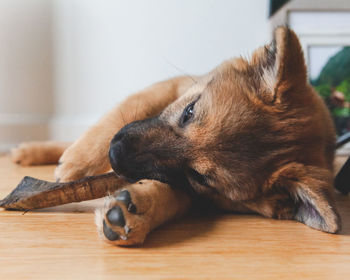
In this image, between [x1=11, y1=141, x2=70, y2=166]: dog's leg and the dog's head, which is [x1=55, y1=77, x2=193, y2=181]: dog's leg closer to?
the dog's head

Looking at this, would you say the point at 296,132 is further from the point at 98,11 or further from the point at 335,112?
the point at 98,11

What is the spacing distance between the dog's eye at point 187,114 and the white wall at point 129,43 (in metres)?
2.56

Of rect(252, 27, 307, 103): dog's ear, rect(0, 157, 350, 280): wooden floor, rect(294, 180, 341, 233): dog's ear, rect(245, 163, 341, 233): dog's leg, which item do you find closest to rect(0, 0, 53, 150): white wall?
rect(0, 157, 350, 280): wooden floor

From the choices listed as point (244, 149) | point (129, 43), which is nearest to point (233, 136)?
point (244, 149)

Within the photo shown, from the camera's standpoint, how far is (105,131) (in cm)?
187

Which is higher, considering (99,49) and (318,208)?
(318,208)

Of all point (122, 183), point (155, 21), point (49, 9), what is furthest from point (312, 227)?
point (49, 9)

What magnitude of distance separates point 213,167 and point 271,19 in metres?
2.93

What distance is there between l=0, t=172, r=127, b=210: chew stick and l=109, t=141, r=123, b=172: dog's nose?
67mm

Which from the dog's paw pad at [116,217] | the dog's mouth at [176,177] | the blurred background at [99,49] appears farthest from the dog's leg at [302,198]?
the blurred background at [99,49]

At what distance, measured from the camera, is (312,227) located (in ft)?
4.69

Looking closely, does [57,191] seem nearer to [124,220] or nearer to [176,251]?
[124,220]

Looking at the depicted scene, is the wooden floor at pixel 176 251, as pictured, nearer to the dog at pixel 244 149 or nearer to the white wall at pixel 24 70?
the dog at pixel 244 149

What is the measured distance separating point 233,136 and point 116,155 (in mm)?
420
